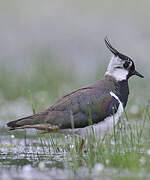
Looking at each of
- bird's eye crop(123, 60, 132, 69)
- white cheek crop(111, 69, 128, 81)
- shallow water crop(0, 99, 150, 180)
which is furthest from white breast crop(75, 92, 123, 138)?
bird's eye crop(123, 60, 132, 69)

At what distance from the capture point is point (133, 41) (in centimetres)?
1853

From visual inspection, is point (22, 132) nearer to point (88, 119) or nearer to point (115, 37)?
point (88, 119)

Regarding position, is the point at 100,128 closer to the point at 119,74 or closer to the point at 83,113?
the point at 83,113

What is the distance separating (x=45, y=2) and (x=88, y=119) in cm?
1408

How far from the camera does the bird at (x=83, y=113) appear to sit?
23.3ft

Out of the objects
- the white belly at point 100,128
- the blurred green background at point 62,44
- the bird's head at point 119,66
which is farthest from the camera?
the blurred green background at point 62,44

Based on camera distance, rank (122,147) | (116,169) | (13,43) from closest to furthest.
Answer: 1. (116,169)
2. (122,147)
3. (13,43)

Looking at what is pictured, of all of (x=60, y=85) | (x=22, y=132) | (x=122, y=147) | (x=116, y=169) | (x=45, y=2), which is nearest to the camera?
(x=116, y=169)

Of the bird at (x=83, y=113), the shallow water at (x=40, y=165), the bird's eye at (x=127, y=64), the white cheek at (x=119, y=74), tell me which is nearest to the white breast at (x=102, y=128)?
the bird at (x=83, y=113)

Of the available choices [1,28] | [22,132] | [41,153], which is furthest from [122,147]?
[1,28]

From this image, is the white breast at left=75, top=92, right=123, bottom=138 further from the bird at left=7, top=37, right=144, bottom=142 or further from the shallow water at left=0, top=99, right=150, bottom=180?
the shallow water at left=0, top=99, right=150, bottom=180

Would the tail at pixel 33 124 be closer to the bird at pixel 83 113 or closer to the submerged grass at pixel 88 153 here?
the bird at pixel 83 113

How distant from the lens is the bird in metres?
7.09

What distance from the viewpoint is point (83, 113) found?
7.22m
